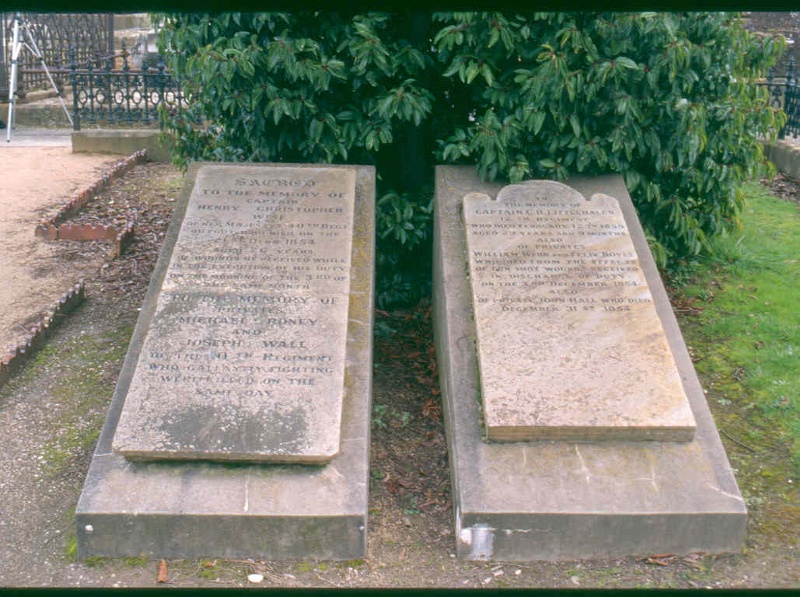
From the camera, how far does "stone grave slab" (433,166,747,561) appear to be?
347 centimetres

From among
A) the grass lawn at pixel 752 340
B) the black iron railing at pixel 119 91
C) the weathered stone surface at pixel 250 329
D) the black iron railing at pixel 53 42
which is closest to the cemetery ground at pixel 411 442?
the grass lawn at pixel 752 340

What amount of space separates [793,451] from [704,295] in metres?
2.04

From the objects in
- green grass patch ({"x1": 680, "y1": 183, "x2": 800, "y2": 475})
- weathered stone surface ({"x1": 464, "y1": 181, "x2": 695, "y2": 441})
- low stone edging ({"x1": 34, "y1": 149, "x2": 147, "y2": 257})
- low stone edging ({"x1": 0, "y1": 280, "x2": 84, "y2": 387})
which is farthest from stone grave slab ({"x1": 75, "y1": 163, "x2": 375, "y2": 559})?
low stone edging ({"x1": 34, "y1": 149, "x2": 147, "y2": 257})

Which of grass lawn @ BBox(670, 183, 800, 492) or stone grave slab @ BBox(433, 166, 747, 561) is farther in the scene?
grass lawn @ BBox(670, 183, 800, 492)

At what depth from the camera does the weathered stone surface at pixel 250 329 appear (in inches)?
141

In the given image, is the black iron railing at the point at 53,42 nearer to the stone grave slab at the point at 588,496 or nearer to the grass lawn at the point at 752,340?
the grass lawn at the point at 752,340

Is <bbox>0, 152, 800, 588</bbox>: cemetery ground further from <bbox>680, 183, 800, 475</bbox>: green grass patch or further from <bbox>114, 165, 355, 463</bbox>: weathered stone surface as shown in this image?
<bbox>114, 165, 355, 463</bbox>: weathered stone surface

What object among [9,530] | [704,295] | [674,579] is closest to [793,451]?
[674,579]

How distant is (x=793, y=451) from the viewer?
4.26 metres

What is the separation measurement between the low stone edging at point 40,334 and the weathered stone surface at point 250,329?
4.57ft

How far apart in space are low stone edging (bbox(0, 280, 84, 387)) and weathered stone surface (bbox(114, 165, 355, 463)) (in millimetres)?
1394

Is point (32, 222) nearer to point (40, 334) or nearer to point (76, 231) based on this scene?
point (76, 231)

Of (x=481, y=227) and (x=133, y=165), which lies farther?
(x=133, y=165)

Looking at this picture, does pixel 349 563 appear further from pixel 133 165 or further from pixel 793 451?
pixel 133 165
